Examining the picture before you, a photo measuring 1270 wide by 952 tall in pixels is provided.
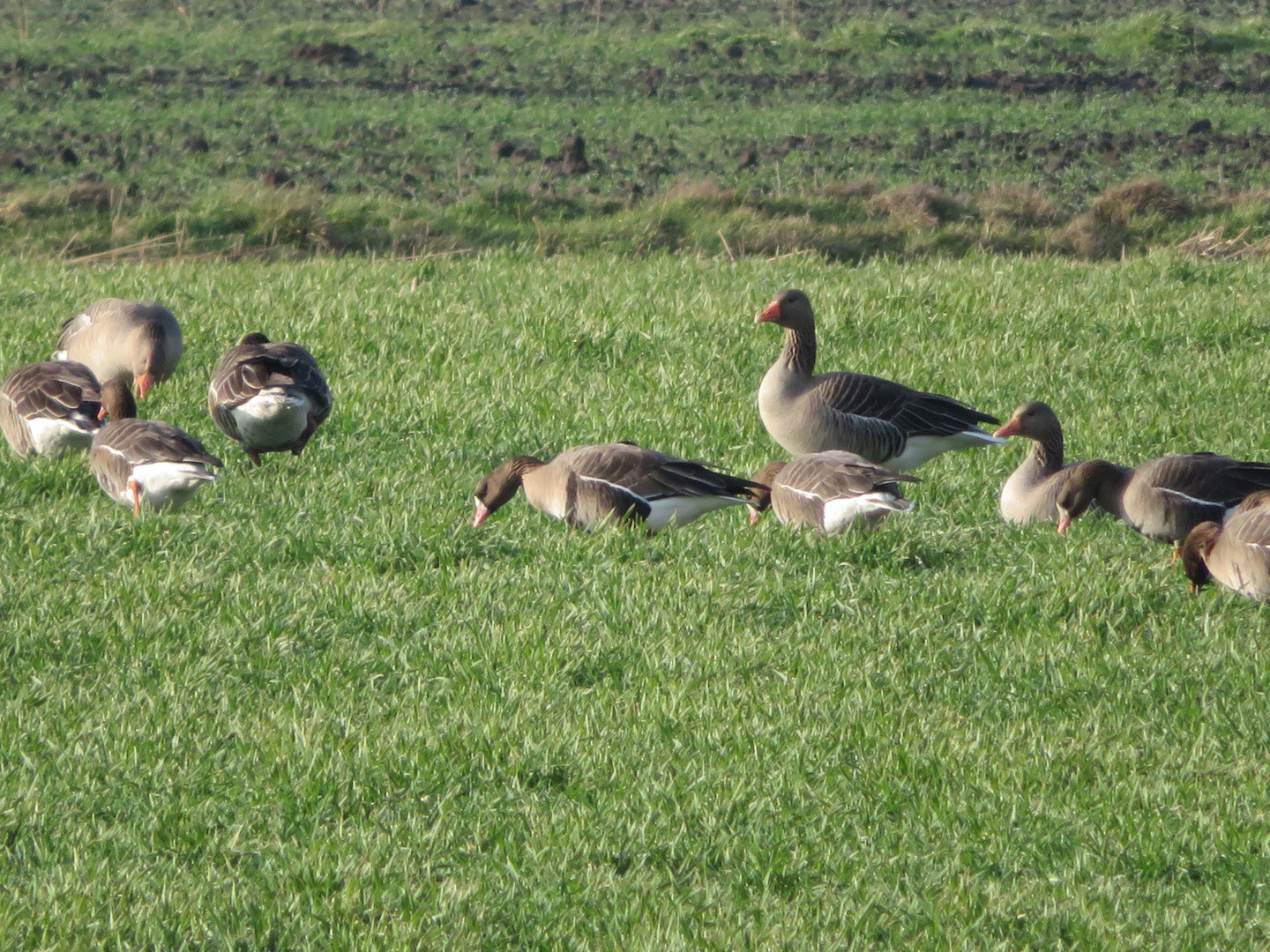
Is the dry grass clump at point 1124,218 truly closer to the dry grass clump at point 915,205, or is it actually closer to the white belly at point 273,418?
A: the dry grass clump at point 915,205

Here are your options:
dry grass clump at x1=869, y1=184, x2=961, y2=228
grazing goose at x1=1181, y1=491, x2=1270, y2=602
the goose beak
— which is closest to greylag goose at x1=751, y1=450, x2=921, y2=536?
grazing goose at x1=1181, y1=491, x2=1270, y2=602

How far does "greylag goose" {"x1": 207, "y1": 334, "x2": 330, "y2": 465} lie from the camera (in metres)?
7.94

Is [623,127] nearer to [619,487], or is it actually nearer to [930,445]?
[930,445]

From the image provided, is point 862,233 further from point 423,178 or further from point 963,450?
point 963,450

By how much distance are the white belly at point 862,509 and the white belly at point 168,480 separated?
124 inches

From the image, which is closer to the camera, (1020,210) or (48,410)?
(48,410)

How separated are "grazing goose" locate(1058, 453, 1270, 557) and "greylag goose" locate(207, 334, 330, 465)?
4.34m

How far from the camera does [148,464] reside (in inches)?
279

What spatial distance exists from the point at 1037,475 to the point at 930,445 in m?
0.83

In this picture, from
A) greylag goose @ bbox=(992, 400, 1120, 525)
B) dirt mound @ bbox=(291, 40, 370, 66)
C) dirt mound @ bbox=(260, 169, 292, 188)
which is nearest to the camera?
greylag goose @ bbox=(992, 400, 1120, 525)

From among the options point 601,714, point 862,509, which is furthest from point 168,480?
point 862,509

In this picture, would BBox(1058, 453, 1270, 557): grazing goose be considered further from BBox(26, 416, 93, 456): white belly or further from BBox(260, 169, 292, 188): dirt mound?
BBox(260, 169, 292, 188): dirt mound

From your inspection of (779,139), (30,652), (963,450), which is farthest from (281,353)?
(779,139)

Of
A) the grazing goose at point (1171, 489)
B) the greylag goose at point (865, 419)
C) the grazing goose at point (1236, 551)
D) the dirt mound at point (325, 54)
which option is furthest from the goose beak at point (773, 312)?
the dirt mound at point (325, 54)
